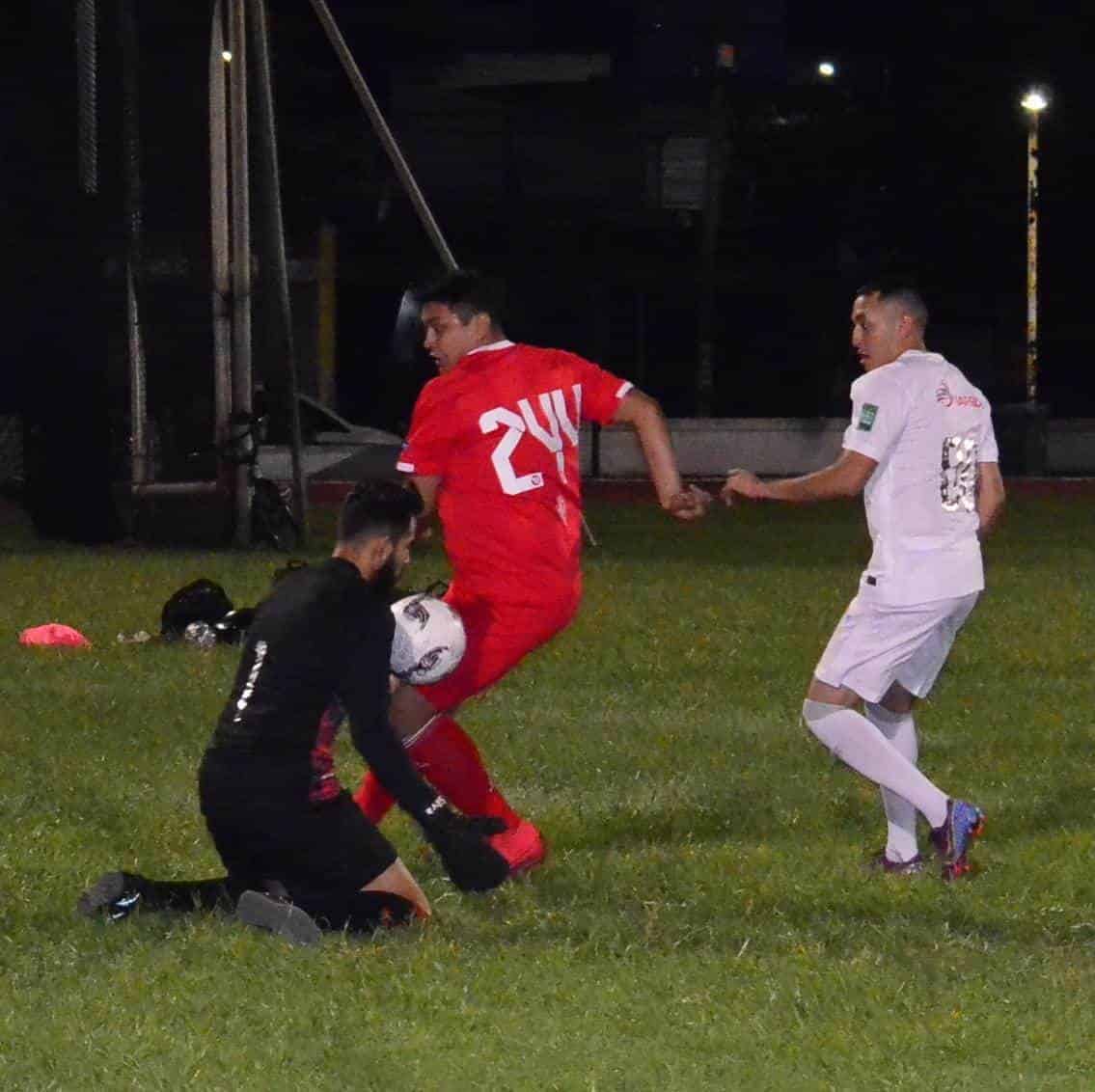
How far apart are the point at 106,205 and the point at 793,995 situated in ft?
56.4

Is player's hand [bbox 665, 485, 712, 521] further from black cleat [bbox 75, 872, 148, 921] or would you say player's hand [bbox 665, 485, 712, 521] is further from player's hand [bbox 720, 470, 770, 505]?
black cleat [bbox 75, 872, 148, 921]

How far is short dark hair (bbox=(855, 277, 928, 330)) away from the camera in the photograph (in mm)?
7703

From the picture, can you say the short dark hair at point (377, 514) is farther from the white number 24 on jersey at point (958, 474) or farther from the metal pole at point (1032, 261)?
the metal pole at point (1032, 261)

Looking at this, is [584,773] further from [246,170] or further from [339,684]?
[246,170]

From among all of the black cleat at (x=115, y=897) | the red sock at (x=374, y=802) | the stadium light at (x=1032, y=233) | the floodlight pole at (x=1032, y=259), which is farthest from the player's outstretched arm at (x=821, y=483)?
the floodlight pole at (x=1032, y=259)

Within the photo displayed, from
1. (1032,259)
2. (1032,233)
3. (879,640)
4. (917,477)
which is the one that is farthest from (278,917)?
(1032,233)

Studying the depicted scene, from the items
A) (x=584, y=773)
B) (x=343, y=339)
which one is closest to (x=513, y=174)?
(x=343, y=339)

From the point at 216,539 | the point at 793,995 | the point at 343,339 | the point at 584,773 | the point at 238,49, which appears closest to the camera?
the point at 793,995

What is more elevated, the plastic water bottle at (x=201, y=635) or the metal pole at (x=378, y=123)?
the metal pole at (x=378, y=123)

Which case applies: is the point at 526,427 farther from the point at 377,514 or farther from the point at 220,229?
the point at 220,229

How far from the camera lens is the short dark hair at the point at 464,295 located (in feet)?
25.2

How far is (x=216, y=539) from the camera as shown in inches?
864

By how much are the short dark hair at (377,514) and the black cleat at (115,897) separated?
1.15m

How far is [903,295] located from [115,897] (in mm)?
3144
